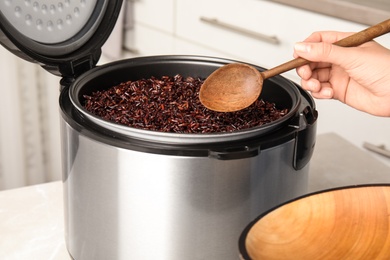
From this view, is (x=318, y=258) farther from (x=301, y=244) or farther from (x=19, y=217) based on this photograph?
(x=19, y=217)

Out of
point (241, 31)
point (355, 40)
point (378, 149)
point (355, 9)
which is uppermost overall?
point (355, 40)

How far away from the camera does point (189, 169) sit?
0.83m

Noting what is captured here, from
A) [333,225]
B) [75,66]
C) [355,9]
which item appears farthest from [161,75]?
[355,9]

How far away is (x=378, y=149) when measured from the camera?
1.99m

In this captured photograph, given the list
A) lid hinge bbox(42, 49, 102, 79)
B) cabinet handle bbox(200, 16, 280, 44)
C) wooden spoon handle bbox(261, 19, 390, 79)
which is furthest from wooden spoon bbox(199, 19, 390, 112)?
cabinet handle bbox(200, 16, 280, 44)

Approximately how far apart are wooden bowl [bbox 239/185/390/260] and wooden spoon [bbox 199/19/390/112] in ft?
0.81

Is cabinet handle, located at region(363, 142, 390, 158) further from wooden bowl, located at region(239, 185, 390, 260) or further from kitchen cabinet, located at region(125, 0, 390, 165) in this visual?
wooden bowl, located at region(239, 185, 390, 260)

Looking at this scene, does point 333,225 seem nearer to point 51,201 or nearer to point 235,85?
point 235,85

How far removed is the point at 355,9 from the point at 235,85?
1.05m

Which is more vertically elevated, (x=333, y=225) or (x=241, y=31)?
(x=333, y=225)

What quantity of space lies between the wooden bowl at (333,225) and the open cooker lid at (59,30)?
520 mm

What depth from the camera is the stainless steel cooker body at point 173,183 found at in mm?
838

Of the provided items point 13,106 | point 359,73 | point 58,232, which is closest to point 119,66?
point 58,232

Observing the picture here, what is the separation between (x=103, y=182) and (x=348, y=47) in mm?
442
